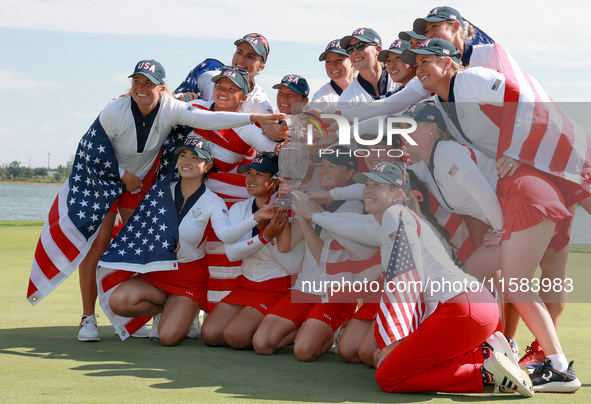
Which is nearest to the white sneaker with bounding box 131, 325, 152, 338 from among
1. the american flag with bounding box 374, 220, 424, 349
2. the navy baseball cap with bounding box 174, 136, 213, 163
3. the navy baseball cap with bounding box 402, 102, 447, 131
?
the navy baseball cap with bounding box 174, 136, 213, 163

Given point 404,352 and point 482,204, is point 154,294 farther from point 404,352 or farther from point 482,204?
point 482,204

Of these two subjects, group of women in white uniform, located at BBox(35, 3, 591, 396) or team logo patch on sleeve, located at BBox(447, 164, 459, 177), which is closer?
group of women in white uniform, located at BBox(35, 3, 591, 396)

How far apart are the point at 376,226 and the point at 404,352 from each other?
91 cm

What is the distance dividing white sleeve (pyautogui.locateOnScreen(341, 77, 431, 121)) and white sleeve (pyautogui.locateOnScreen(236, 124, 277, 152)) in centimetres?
74

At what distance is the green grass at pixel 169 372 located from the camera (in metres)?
3.66

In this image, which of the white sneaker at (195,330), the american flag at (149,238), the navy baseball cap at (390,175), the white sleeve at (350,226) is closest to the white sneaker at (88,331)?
the american flag at (149,238)

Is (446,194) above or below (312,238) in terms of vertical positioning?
above

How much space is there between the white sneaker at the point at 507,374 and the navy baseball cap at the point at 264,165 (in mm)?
2072

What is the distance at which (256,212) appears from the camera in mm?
4953

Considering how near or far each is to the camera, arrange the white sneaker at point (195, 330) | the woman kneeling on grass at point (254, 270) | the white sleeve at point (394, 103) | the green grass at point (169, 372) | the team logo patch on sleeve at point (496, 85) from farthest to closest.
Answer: the white sneaker at point (195, 330) < the woman kneeling on grass at point (254, 270) < the white sleeve at point (394, 103) < the team logo patch on sleeve at point (496, 85) < the green grass at point (169, 372)

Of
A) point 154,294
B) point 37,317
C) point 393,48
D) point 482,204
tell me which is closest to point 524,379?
point 482,204

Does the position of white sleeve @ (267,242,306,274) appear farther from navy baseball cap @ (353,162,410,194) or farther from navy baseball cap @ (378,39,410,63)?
navy baseball cap @ (378,39,410,63)

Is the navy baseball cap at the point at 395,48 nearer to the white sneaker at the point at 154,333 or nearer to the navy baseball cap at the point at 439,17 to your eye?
the navy baseball cap at the point at 439,17

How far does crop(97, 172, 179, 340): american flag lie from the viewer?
5172 mm
